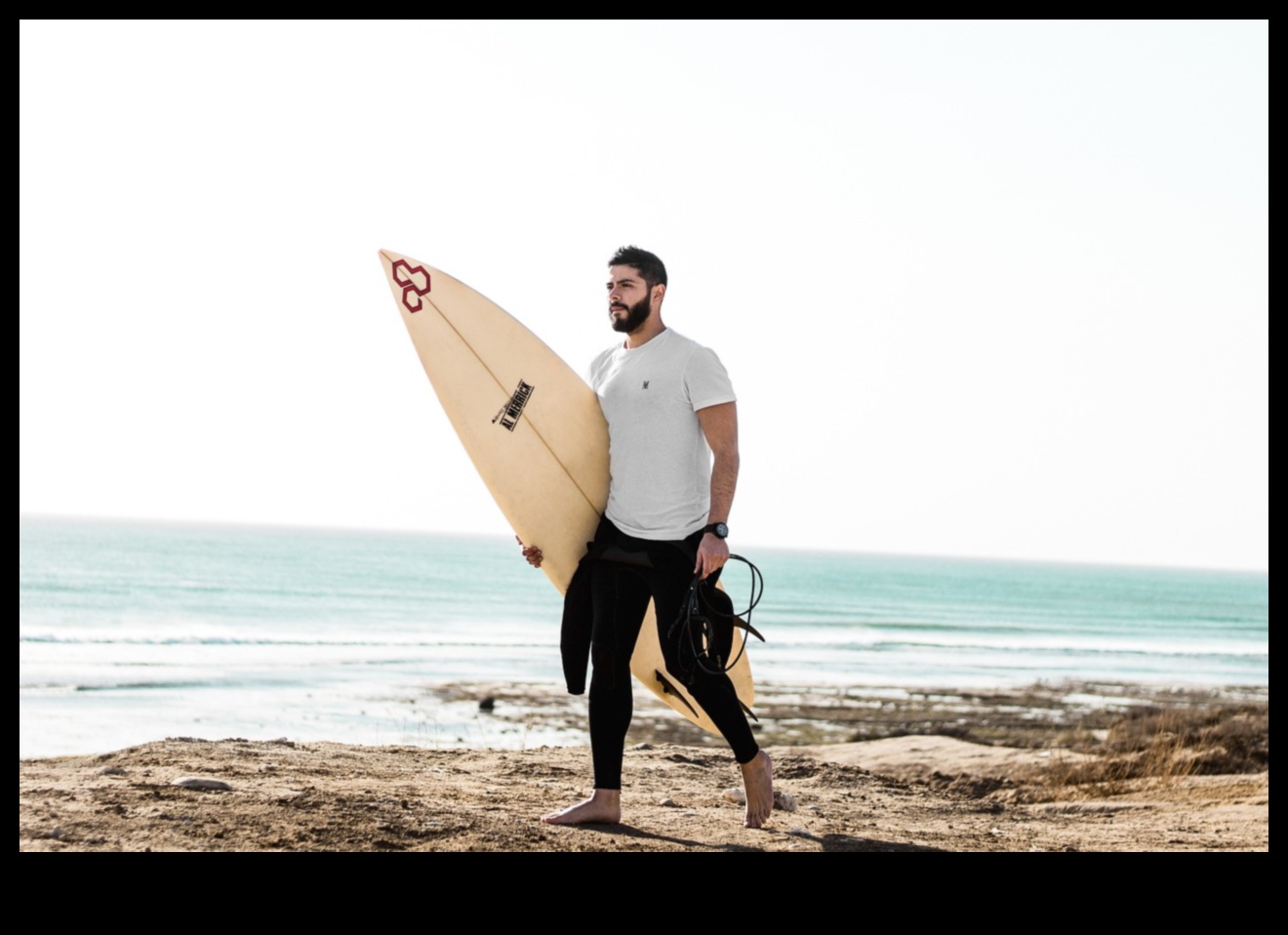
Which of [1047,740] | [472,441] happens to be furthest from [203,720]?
[472,441]

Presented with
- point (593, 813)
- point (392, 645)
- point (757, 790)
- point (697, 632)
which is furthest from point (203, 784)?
point (392, 645)

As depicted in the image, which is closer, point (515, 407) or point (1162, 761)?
point (515, 407)

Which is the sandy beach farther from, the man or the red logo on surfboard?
the red logo on surfboard

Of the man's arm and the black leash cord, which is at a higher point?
the man's arm

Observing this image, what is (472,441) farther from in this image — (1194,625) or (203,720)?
(1194,625)

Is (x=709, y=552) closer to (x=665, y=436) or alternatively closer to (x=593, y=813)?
(x=665, y=436)

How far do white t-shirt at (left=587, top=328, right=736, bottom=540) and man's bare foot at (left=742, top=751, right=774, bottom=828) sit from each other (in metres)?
0.80

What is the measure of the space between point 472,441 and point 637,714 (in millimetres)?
9805

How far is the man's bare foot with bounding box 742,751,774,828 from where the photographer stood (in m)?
3.69

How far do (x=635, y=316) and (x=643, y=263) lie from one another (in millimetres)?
170

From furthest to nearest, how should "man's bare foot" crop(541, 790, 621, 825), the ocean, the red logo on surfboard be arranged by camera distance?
the ocean
the red logo on surfboard
"man's bare foot" crop(541, 790, 621, 825)

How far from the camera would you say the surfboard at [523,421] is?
4121 mm

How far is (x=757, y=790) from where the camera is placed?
3697mm

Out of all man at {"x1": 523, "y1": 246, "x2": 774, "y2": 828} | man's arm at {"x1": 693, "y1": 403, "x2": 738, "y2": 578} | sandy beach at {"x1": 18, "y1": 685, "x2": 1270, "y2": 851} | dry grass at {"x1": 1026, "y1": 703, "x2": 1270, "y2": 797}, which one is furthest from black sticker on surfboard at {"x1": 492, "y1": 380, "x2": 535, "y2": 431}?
dry grass at {"x1": 1026, "y1": 703, "x2": 1270, "y2": 797}
